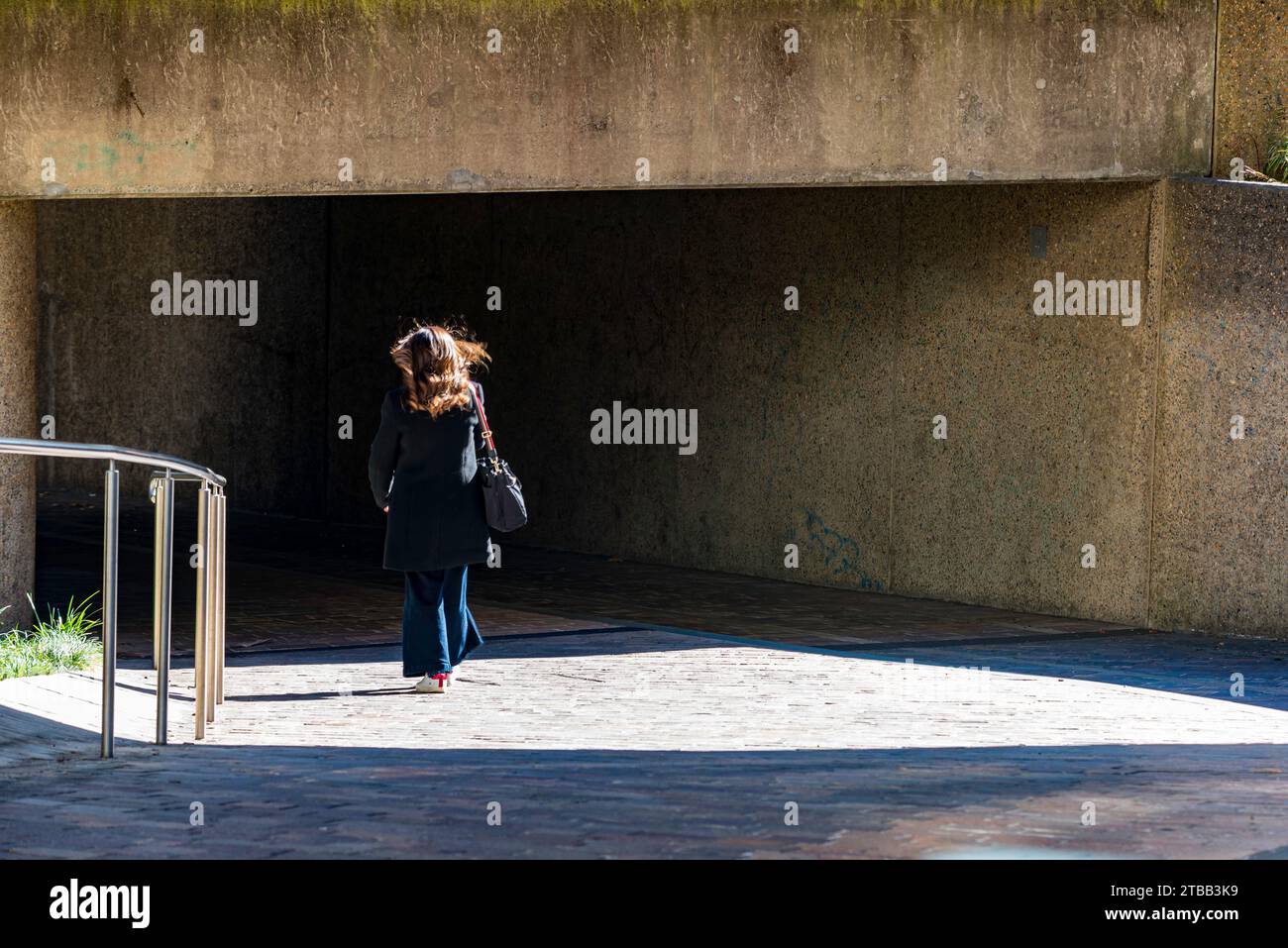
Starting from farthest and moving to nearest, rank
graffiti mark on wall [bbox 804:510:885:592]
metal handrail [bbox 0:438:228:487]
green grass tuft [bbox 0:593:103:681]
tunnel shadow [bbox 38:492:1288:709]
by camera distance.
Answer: graffiti mark on wall [bbox 804:510:885:592] < tunnel shadow [bbox 38:492:1288:709] < green grass tuft [bbox 0:593:103:681] < metal handrail [bbox 0:438:228:487]

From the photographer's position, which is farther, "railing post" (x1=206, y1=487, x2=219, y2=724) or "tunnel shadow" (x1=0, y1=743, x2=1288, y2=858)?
"railing post" (x1=206, y1=487, x2=219, y2=724)

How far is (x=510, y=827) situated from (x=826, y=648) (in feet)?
18.3

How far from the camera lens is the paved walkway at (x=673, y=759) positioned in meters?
4.24

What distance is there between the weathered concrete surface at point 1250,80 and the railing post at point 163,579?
7.01 m

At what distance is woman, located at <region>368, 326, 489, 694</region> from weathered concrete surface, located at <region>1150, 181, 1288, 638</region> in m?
4.61

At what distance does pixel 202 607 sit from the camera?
6602 millimetres

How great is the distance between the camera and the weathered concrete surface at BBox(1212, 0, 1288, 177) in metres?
10.2

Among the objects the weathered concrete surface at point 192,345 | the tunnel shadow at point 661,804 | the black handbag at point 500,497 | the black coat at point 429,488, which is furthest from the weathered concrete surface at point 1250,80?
the weathered concrete surface at point 192,345

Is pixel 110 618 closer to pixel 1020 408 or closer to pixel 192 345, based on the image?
pixel 1020 408

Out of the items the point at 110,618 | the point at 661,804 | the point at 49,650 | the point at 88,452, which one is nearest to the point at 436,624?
the point at 49,650

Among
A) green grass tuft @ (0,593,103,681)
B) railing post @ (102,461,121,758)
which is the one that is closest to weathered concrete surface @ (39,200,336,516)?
green grass tuft @ (0,593,103,681)

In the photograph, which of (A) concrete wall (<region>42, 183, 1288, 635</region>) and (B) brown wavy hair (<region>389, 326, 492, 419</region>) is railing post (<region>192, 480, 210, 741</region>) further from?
(A) concrete wall (<region>42, 183, 1288, 635</region>)
